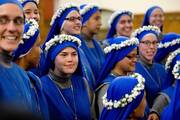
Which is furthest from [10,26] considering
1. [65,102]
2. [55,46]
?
[55,46]

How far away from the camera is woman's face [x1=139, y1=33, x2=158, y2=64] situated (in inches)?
182

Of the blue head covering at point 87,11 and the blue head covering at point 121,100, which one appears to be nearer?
the blue head covering at point 121,100

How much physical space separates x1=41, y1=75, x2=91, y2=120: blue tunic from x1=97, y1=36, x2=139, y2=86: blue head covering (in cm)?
45

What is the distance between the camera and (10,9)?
1.91 meters

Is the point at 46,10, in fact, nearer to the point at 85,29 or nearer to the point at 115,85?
the point at 85,29

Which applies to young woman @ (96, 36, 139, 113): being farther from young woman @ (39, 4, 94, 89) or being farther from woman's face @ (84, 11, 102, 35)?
woman's face @ (84, 11, 102, 35)

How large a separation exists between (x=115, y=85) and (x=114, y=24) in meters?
3.41

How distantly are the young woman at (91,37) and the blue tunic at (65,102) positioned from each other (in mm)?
1110

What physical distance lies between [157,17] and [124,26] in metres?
0.70

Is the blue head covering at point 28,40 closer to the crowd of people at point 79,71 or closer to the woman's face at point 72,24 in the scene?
the crowd of people at point 79,71

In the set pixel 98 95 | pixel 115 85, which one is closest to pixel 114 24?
pixel 98 95

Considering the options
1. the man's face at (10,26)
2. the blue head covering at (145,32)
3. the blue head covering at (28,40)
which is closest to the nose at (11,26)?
the man's face at (10,26)

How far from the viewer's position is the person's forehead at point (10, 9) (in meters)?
1.90

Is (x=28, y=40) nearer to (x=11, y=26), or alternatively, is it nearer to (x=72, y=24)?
(x=11, y=26)
